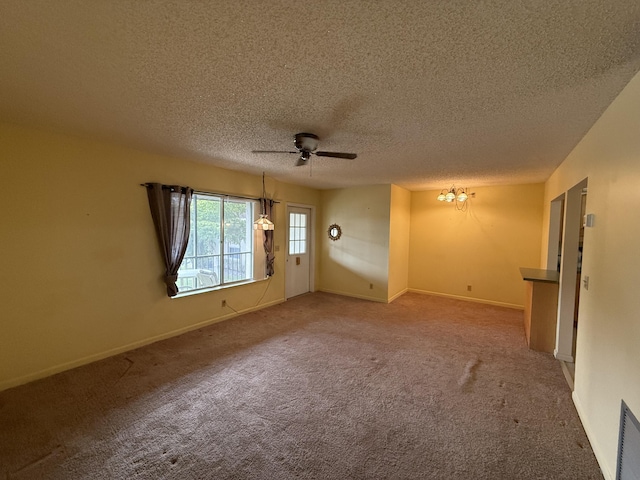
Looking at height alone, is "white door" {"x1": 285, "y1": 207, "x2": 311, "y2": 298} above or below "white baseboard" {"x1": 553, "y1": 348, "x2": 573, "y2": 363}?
above

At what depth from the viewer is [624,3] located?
1.07m

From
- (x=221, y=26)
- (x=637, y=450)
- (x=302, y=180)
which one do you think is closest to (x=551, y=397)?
(x=637, y=450)

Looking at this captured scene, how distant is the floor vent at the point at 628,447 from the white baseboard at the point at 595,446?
0.59ft

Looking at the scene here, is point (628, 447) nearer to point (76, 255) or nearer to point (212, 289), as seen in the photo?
point (212, 289)

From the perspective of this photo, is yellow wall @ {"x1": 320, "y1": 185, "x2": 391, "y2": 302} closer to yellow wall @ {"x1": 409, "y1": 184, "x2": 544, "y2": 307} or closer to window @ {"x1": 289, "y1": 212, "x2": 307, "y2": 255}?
window @ {"x1": 289, "y1": 212, "x2": 307, "y2": 255}

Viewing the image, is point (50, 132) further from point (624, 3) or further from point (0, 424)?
point (624, 3)

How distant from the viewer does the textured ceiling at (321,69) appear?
1.17m

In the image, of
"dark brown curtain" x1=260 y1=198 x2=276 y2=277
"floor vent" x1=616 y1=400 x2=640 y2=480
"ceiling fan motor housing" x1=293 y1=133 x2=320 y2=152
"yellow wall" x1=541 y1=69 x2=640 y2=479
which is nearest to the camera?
"floor vent" x1=616 y1=400 x2=640 y2=480

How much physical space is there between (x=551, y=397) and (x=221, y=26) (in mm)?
3832

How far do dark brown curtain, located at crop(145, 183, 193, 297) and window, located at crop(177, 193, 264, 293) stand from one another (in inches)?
10.7

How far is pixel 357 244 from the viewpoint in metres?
5.92

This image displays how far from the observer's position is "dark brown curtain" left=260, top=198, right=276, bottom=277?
489cm

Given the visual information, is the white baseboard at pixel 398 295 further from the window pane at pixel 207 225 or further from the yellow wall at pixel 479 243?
the window pane at pixel 207 225

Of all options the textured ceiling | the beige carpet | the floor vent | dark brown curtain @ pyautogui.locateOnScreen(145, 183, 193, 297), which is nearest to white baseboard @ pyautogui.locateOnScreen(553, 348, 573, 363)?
the beige carpet
